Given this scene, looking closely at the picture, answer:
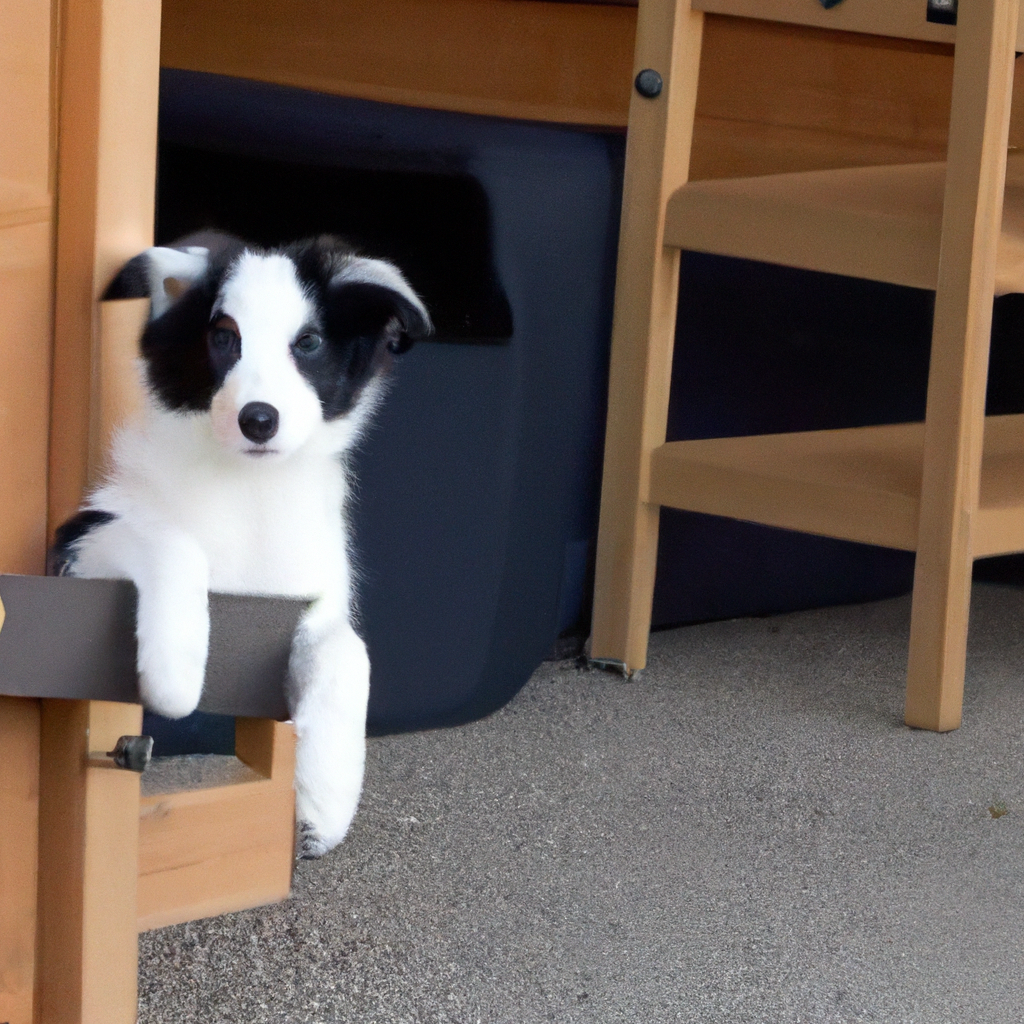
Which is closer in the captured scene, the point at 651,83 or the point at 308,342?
the point at 308,342

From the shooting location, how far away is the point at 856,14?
133 cm

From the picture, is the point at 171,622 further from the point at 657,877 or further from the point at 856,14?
the point at 856,14

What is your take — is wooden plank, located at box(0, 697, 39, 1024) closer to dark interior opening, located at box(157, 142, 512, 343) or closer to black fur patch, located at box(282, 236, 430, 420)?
black fur patch, located at box(282, 236, 430, 420)

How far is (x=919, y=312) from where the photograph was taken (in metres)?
1.70

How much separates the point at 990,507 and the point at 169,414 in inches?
40.5

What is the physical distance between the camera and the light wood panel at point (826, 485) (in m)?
1.29

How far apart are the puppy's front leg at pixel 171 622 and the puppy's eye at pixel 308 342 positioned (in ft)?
0.24

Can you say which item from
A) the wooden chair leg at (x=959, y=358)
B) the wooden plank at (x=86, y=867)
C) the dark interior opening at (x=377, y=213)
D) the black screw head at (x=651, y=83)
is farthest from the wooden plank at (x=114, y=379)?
the black screw head at (x=651, y=83)

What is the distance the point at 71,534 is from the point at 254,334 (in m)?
0.12

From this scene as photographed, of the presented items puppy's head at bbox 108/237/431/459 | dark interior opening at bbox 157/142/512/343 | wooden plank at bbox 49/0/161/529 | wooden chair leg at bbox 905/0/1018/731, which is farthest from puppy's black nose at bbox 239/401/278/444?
wooden chair leg at bbox 905/0/1018/731

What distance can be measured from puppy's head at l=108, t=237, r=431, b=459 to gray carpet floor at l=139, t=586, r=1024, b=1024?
0.42 metres

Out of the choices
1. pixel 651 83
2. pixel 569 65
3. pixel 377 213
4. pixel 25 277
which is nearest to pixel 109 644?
pixel 25 277

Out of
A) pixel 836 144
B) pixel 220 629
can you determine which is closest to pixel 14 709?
pixel 220 629

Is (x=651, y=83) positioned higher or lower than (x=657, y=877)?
higher
